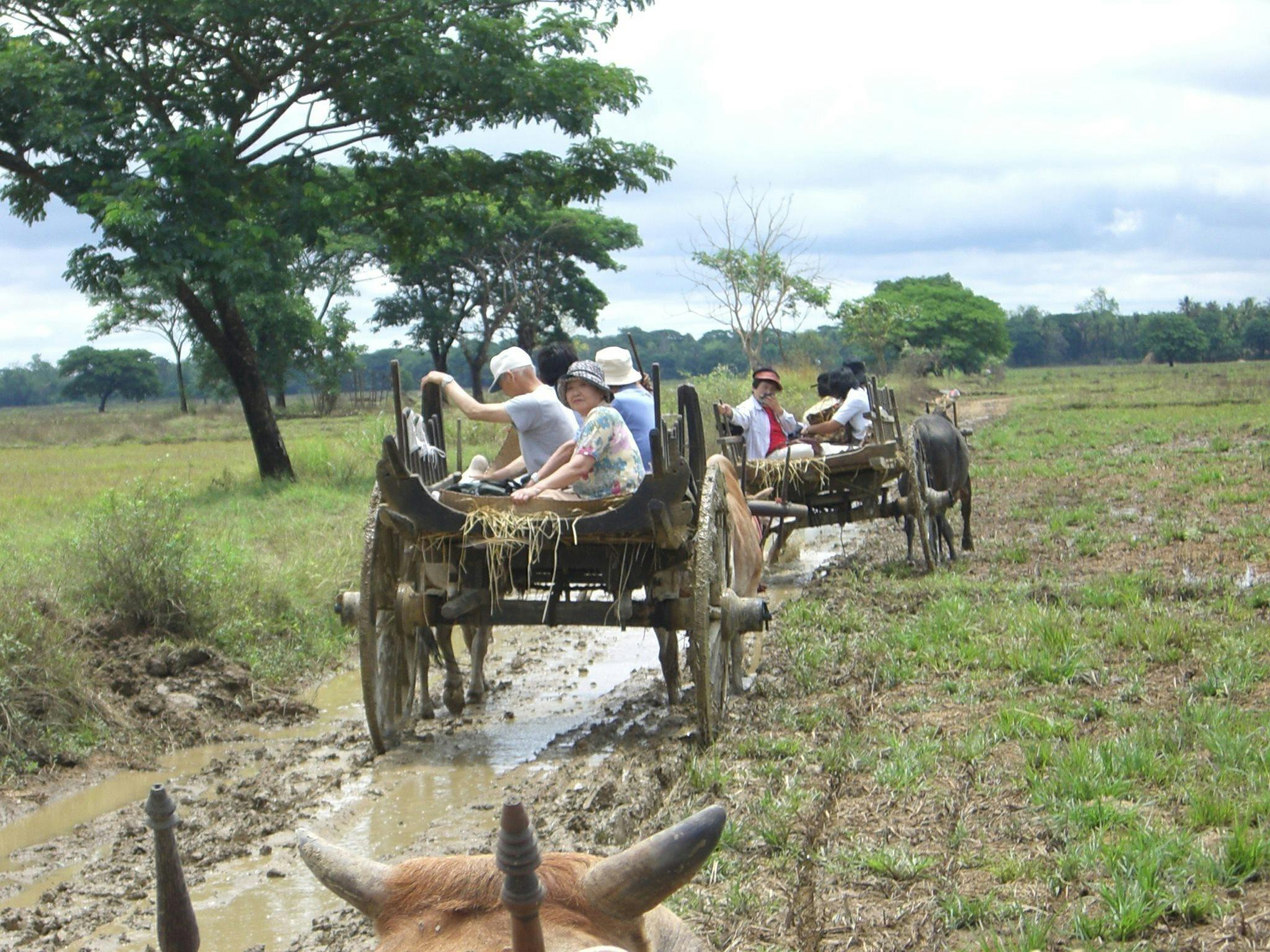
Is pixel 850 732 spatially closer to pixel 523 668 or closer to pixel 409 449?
pixel 409 449

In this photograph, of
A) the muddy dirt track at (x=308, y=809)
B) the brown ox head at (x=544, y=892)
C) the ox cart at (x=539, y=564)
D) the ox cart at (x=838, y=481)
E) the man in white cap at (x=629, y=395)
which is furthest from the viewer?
the ox cart at (x=838, y=481)

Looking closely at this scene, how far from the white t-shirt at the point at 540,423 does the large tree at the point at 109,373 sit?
78266 mm

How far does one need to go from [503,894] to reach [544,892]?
0.74 feet

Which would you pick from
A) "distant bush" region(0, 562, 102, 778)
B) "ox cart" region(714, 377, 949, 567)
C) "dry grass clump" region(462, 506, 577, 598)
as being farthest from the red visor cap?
"distant bush" region(0, 562, 102, 778)

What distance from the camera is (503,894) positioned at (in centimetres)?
172

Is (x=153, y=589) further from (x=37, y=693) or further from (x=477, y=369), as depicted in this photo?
(x=477, y=369)

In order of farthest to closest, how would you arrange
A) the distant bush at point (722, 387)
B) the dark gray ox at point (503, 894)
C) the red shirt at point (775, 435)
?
the distant bush at point (722, 387)
the red shirt at point (775, 435)
the dark gray ox at point (503, 894)

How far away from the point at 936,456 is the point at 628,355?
5.05 meters

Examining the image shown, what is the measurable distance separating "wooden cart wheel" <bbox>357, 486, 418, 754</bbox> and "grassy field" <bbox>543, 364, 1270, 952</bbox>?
1.29 m

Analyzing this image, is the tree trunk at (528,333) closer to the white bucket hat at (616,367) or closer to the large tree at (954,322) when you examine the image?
the white bucket hat at (616,367)

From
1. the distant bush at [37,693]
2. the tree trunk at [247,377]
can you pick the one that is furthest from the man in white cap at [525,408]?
the tree trunk at [247,377]

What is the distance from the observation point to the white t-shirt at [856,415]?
455 inches

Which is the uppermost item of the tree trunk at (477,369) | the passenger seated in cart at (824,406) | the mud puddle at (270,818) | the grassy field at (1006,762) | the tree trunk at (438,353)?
the tree trunk at (438,353)

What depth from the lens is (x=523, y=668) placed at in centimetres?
898
